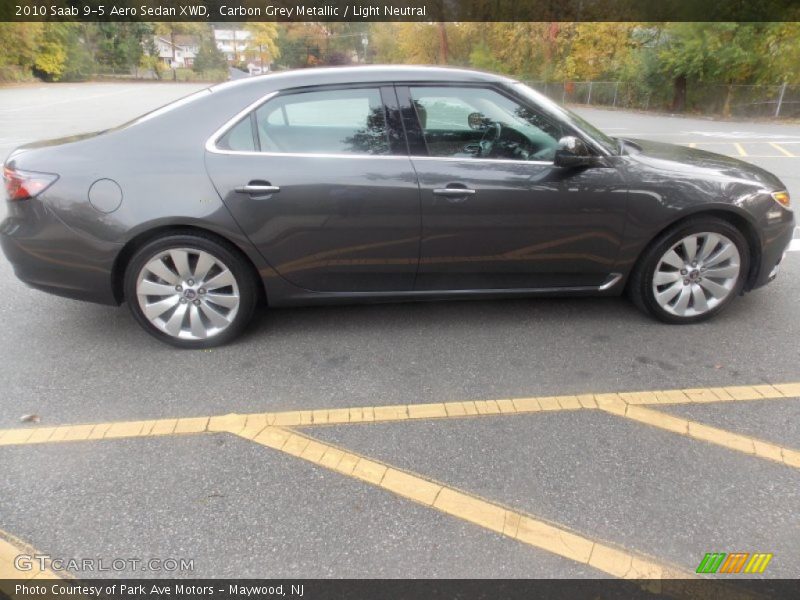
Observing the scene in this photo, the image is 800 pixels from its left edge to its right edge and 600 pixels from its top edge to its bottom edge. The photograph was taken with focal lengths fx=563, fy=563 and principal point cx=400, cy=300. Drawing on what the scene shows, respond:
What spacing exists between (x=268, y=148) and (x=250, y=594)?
7.74 ft

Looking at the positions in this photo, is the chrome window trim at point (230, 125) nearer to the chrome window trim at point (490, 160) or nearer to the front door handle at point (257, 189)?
the front door handle at point (257, 189)

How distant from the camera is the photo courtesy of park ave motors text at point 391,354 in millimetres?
2074

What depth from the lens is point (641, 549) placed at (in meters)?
2.06

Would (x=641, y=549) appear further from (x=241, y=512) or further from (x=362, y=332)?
(x=362, y=332)

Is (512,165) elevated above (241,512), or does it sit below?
above

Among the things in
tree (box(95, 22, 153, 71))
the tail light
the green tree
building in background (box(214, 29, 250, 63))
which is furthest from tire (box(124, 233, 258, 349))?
tree (box(95, 22, 153, 71))

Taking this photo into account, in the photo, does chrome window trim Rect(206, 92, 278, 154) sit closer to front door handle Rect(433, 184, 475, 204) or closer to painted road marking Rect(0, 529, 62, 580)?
front door handle Rect(433, 184, 475, 204)

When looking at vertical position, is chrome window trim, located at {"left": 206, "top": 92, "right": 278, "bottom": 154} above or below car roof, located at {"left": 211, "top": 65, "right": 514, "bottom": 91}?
below

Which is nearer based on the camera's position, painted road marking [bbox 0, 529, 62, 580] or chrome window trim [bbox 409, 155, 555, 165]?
painted road marking [bbox 0, 529, 62, 580]

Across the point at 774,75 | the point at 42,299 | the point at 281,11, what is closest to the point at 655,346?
the point at 42,299

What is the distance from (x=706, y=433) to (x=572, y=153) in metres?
1.68

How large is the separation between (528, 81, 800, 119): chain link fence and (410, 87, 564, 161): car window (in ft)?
76.6

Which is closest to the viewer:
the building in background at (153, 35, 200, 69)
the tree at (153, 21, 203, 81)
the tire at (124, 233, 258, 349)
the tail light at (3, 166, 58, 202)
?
the tail light at (3, 166, 58, 202)

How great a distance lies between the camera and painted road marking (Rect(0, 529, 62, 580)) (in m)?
1.96
